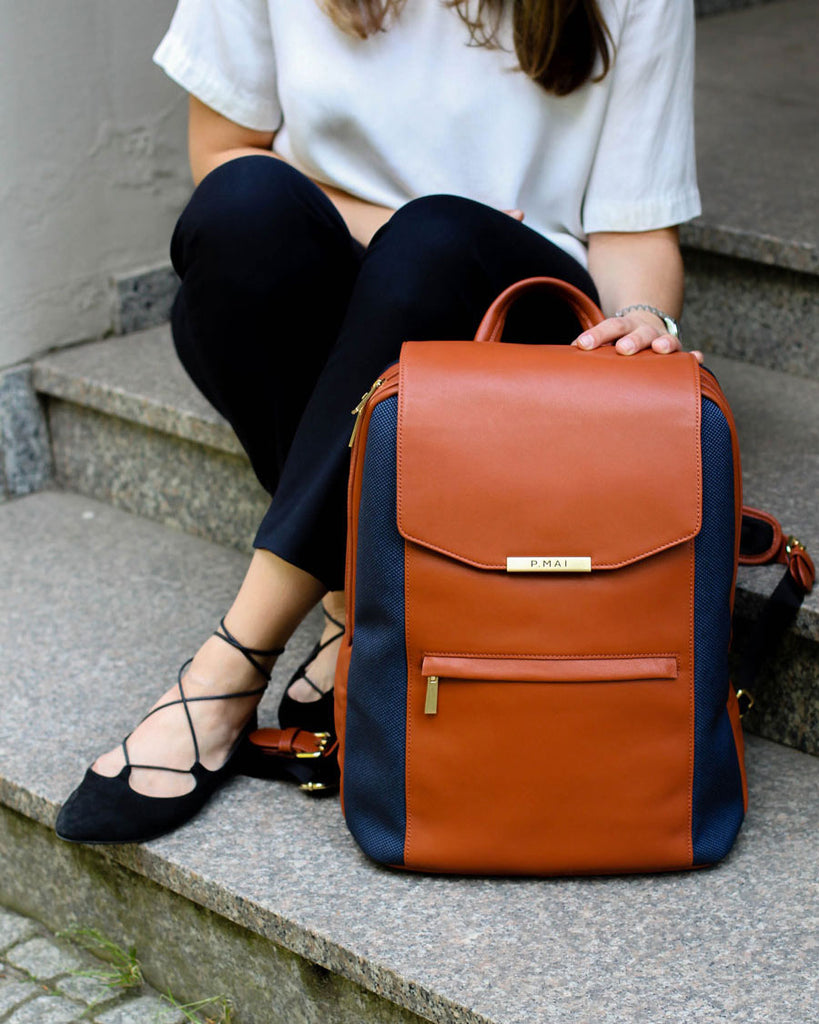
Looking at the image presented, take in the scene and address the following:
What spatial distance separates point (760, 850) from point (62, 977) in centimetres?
73

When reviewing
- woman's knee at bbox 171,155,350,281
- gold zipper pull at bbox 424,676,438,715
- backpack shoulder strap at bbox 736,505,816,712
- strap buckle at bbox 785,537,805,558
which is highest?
woman's knee at bbox 171,155,350,281

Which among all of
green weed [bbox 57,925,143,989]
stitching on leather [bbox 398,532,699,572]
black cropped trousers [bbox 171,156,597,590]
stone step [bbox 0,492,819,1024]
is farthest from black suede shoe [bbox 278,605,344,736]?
stitching on leather [bbox 398,532,699,572]

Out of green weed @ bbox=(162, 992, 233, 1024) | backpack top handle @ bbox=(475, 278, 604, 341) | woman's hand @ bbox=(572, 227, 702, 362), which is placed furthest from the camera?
woman's hand @ bbox=(572, 227, 702, 362)

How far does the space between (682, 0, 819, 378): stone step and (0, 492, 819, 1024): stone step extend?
70 cm

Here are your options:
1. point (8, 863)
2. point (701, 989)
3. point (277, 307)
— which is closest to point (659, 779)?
point (701, 989)

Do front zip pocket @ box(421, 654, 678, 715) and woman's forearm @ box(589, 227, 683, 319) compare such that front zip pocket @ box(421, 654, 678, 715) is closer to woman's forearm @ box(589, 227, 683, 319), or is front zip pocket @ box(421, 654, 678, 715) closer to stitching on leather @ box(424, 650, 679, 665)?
stitching on leather @ box(424, 650, 679, 665)

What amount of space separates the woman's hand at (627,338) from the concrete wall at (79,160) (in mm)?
1041

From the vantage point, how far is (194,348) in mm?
1393

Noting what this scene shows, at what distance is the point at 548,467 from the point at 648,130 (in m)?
0.53

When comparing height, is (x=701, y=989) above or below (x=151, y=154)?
below

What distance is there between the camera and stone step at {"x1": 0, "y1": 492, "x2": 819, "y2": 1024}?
1069 mm

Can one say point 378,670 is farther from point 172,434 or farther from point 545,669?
point 172,434

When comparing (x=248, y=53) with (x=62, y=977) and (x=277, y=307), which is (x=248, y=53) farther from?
(x=62, y=977)

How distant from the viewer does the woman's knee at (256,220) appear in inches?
51.0
